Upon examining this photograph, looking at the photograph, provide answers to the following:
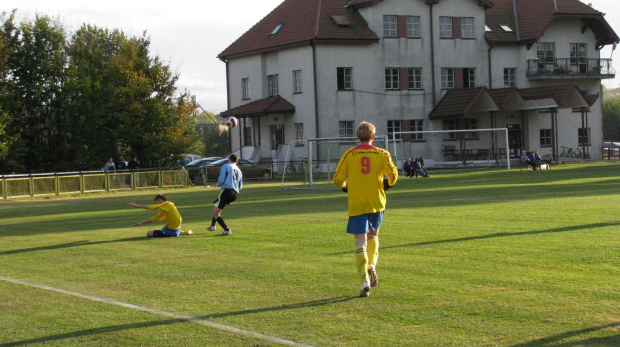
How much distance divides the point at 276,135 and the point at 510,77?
59.6 ft

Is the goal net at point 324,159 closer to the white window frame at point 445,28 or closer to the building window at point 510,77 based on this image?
the white window frame at point 445,28

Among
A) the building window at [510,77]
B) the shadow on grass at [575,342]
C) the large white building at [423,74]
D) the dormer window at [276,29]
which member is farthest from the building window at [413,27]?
the shadow on grass at [575,342]

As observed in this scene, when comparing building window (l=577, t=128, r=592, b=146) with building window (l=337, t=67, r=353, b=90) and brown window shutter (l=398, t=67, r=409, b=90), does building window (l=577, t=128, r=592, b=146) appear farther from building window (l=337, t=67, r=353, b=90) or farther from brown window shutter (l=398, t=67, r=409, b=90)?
building window (l=337, t=67, r=353, b=90)

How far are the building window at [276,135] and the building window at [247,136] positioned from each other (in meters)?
2.82

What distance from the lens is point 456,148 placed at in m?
55.4

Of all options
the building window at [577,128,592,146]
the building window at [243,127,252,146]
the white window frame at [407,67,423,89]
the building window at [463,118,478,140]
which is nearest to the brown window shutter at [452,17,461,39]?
the white window frame at [407,67,423,89]

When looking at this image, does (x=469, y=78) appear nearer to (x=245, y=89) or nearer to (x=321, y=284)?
(x=245, y=89)

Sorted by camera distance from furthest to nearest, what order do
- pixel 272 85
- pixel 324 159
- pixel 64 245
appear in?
pixel 272 85 → pixel 324 159 → pixel 64 245

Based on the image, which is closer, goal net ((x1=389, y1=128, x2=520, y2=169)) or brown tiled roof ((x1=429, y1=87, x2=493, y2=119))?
goal net ((x1=389, y1=128, x2=520, y2=169))

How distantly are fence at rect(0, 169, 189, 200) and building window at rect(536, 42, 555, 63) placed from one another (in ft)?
99.5

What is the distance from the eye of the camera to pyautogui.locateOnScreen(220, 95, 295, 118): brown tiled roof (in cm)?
5403

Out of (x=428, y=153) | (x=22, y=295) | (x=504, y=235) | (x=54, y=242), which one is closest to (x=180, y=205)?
(x=54, y=242)

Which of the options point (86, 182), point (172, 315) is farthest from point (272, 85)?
point (172, 315)

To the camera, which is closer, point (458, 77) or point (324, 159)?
point (324, 159)
